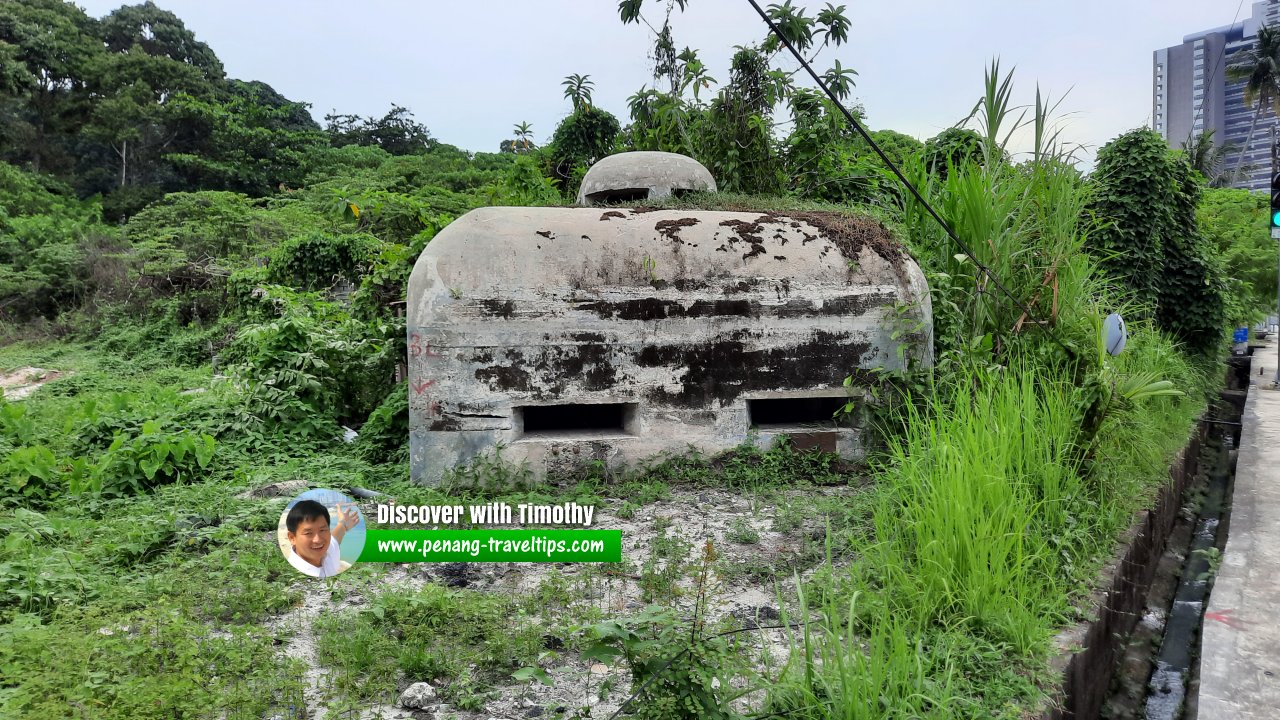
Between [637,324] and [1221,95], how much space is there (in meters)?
41.1

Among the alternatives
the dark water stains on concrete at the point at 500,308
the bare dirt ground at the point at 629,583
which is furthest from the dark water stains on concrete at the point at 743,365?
the dark water stains on concrete at the point at 500,308

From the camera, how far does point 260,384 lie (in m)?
5.71

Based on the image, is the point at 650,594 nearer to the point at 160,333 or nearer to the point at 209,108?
the point at 160,333

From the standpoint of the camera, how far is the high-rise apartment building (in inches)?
758

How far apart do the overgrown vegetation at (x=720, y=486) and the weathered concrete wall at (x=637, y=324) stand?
21 cm

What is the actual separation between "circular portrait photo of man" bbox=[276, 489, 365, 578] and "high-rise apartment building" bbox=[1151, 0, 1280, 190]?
19730mm

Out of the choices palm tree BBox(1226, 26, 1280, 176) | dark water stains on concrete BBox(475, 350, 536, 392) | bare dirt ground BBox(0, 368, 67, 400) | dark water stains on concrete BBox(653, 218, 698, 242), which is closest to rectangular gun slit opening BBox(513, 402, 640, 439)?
dark water stains on concrete BBox(475, 350, 536, 392)

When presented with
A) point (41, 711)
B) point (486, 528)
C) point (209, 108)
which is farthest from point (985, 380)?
point (209, 108)

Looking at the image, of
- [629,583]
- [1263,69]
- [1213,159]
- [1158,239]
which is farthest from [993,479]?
[1263,69]

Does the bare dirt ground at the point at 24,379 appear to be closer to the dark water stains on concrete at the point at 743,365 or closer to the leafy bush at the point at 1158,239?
the dark water stains on concrete at the point at 743,365

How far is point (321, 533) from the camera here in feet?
10.3

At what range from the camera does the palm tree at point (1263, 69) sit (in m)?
30.8

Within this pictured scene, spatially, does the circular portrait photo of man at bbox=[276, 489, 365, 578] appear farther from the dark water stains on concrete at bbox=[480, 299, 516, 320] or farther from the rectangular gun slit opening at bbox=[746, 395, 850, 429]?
the rectangular gun slit opening at bbox=[746, 395, 850, 429]

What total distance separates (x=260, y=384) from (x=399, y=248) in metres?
1.51
